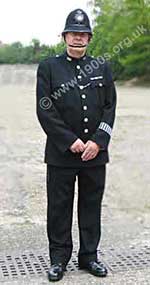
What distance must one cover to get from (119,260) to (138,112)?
1073 centimetres

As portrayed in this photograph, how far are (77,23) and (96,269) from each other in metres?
1.53

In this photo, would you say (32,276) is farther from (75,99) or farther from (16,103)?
(16,103)

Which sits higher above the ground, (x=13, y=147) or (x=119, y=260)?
(x=119, y=260)

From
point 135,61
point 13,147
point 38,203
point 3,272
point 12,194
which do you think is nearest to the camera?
point 3,272

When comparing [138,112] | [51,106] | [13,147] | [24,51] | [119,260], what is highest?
[51,106]

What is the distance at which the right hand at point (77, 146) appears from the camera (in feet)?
11.1

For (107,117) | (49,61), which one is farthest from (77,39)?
(107,117)

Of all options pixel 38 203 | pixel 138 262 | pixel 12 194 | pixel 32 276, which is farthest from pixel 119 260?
pixel 12 194

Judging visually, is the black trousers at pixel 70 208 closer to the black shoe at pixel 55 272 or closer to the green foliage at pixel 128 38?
the black shoe at pixel 55 272

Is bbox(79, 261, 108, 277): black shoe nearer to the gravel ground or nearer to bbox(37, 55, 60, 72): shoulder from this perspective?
the gravel ground

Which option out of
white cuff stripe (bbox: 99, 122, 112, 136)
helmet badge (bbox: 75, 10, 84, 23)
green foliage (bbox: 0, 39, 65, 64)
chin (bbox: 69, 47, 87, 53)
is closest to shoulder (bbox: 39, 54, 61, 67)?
chin (bbox: 69, 47, 87, 53)

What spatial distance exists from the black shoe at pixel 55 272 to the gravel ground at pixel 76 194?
0.14 ft

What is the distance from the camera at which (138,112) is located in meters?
14.4

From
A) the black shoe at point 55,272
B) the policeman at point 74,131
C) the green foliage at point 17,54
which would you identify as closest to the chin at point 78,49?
the policeman at point 74,131
